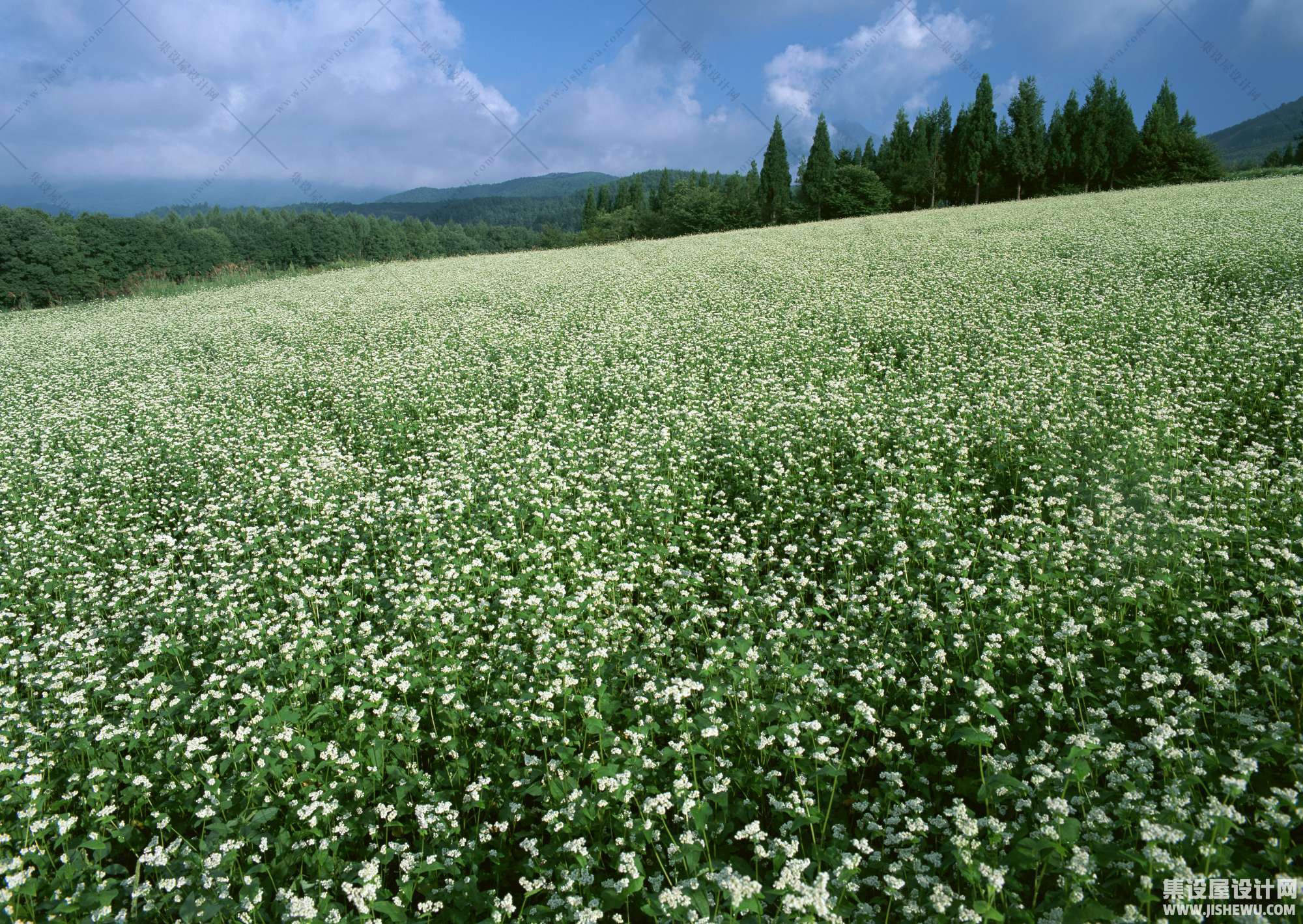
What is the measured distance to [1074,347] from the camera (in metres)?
10.5

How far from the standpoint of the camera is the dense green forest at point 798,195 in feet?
161

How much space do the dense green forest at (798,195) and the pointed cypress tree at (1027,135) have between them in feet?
0.31

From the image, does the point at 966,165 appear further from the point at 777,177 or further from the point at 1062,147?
the point at 777,177

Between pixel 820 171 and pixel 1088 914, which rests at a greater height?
pixel 820 171

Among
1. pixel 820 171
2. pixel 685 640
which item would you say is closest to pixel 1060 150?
pixel 820 171

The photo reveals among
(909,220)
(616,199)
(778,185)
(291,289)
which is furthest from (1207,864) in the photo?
(616,199)

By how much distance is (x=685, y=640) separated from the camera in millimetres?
5156

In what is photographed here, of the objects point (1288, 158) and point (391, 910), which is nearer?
point (391, 910)

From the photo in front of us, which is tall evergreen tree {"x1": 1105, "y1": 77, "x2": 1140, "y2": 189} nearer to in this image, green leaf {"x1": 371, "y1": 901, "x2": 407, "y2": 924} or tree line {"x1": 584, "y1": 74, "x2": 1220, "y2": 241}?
tree line {"x1": 584, "y1": 74, "x2": 1220, "y2": 241}

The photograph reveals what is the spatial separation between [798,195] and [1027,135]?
2102 cm

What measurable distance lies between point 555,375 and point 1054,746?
990cm

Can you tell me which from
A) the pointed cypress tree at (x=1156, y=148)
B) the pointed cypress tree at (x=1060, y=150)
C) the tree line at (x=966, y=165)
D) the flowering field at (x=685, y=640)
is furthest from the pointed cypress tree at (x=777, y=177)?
the flowering field at (x=685, y=640)

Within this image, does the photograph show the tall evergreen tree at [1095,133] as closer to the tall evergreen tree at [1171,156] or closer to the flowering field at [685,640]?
the tall evergreen tree at [1171,156]

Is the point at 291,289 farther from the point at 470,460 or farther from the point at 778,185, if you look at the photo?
the point at 778,185
